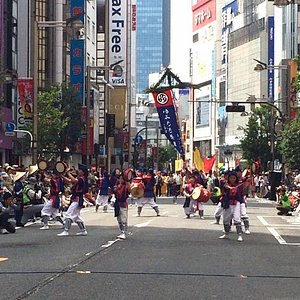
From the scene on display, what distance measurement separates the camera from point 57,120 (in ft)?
157

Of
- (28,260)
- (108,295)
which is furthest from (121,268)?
(108,295)

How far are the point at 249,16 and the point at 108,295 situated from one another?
123 metres

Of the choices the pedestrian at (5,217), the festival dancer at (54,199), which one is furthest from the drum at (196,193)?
the pedestrian at (5,217)

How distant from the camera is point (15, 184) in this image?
2692 centimetres

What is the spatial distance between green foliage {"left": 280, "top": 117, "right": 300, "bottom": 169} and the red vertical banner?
51.5 feet

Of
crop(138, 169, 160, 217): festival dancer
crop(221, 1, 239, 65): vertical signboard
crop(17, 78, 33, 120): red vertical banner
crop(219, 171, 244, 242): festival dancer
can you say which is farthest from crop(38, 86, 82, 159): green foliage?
crop(221, 1, 239, 65): vertical signboard

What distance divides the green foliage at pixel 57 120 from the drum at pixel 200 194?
19117 millimetres

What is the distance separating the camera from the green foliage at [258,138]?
77375 millimetres

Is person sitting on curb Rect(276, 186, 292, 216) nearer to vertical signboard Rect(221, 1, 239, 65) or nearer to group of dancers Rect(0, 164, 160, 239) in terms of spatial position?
group of dancers Rect(0, 164, 160, 239)

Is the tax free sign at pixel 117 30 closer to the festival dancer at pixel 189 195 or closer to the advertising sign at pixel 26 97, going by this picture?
the advertising sign at pixel 26 97

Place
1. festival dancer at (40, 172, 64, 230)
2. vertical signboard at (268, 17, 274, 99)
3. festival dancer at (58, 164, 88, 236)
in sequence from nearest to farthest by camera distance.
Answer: festival dancer at (58, 164, 88, 236), festival dancer at (40, 172, 64, 230), vertical signboard at (268, 17, 274, 99)

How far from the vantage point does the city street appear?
12117 mm

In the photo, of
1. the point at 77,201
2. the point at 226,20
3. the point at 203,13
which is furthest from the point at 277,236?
the point at 203,13

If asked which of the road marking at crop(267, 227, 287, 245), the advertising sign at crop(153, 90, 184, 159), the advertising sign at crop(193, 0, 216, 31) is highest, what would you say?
the advertising sign at crop(193, 0, 216, 31)
